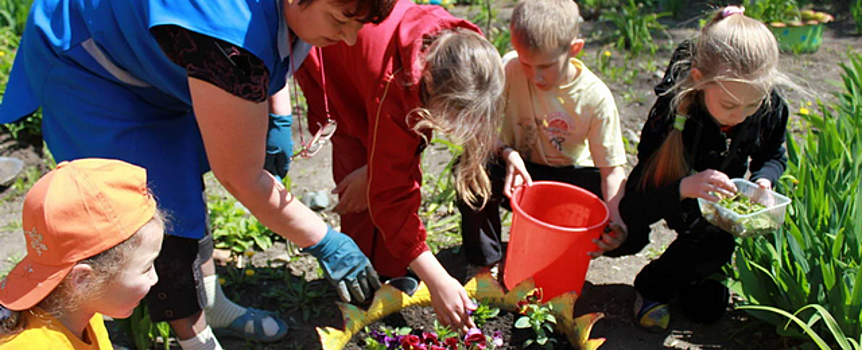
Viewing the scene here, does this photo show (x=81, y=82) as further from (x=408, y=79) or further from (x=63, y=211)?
(x=408, y=79)

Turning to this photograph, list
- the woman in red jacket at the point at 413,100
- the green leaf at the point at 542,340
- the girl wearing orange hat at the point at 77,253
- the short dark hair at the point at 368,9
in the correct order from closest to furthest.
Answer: the girl wearing orange hat at the point at 77,253 → the short dark hair at the point at 368,9 → the woman in red jacket at the point at 413,100 → the green leaf at the point at 542,340

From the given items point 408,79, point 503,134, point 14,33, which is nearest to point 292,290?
point 503,134

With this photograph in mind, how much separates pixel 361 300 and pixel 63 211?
0.84 meters

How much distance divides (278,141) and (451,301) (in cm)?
70

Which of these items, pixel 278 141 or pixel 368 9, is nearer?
pixel 368 9

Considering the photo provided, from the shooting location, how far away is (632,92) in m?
3.87

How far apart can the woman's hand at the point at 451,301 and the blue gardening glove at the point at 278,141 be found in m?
0.62

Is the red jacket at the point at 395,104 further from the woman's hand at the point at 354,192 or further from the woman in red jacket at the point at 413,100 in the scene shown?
the woman's hand at the point at 354,192

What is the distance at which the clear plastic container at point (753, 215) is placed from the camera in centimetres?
184

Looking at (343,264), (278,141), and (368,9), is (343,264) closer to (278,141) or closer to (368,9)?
(278,141)

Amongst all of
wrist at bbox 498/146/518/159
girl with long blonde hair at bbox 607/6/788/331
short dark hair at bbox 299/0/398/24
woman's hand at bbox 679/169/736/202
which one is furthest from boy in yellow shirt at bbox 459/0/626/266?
short dark hair at bbox 299/0/398/24

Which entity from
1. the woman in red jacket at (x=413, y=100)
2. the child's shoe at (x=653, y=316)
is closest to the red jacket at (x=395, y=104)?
the woman in red jacket at (x=413, y=100)

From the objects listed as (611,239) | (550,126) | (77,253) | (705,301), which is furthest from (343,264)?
(705,301)

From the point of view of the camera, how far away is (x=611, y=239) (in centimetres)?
210
